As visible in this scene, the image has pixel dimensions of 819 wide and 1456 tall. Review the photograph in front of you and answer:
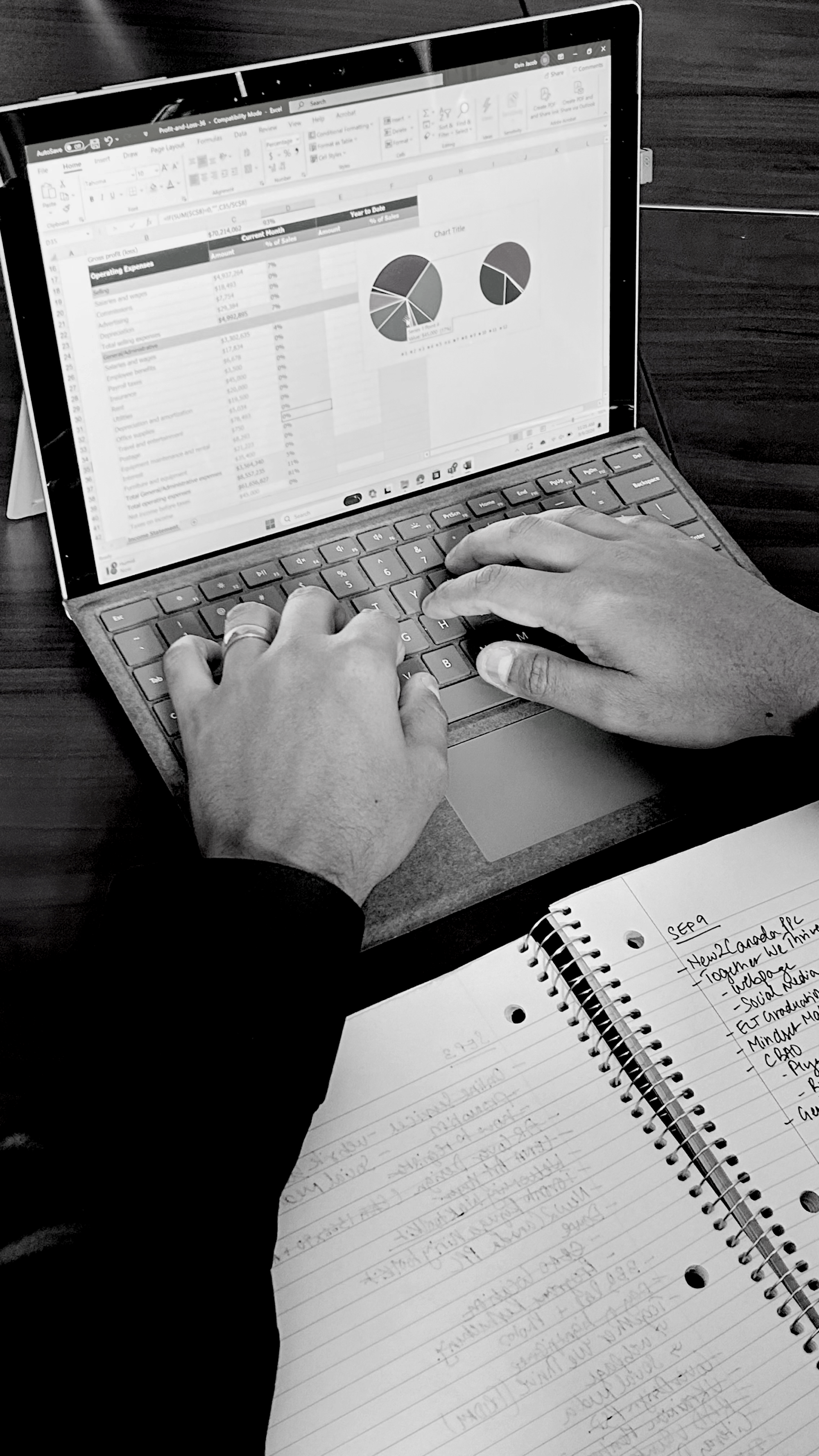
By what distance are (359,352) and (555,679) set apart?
0.25 meters

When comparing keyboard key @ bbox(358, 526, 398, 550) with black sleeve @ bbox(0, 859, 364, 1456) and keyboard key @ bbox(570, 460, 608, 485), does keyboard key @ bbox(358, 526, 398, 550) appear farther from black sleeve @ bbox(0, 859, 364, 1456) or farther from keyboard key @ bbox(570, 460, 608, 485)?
black sleeve @ bbox(0, 859, 364, 1456)

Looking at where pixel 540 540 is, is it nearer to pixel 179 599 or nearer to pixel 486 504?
pixel 486 504

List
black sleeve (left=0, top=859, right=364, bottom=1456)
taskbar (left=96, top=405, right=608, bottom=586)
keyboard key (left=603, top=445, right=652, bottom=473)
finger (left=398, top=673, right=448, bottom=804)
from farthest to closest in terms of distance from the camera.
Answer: keyboard key (left=603, top=445, right=652, bottom=473) < taskbar (left=96, top=405, right=608, bottom=586) < finger (left=398, top=673, right=448, bottom=804) < black sleeve (left=0, top=859, right=364, bottom=1456)

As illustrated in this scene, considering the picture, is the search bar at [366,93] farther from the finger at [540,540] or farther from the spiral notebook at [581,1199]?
the spiral notebook at [581,1199]

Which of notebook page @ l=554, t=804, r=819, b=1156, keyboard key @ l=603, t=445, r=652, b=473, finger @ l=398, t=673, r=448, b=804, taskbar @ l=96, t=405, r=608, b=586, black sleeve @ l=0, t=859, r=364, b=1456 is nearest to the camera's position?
black sleeve @ l=0, t=859, r=364, b=1456

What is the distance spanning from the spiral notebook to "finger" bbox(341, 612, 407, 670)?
0.19 metres

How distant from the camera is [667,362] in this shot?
0.95 metres

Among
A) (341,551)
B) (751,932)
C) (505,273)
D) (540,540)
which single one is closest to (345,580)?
(341,551)

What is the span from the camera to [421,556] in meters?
0.76

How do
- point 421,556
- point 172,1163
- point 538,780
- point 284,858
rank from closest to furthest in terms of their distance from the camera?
point 172,1163, point 284,858, point 538,780, point 421,556

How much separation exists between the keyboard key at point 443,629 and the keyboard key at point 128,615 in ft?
0.56

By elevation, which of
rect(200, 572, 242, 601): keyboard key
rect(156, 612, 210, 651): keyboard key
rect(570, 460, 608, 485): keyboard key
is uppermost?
rect(570, 460, 608, 485): keyboard key

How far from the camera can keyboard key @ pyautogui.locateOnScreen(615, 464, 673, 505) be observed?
2.66 ft

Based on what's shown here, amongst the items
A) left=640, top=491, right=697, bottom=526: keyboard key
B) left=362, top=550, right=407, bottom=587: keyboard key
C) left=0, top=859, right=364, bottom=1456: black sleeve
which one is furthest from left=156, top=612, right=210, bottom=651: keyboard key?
left=640, top=491, right=697, bottom=526: keyboard key
